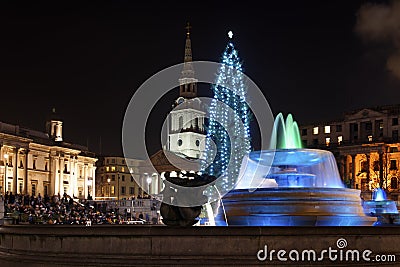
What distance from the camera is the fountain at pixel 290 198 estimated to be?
18312mm

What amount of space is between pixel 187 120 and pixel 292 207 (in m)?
119

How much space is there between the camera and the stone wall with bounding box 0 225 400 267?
39.8ft

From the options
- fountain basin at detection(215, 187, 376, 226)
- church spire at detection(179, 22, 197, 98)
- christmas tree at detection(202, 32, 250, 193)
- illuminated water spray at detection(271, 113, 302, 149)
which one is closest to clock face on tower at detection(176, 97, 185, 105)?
church spire at detection(179, 22, 197, 98)

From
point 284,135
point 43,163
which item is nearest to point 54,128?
point 43,163

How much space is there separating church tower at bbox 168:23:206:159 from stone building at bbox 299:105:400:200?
3638cm

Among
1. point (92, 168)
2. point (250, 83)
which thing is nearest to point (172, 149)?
point (92, 168)

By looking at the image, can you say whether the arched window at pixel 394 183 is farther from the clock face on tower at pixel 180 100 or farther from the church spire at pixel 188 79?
the clock face on tower at pixel 180 100

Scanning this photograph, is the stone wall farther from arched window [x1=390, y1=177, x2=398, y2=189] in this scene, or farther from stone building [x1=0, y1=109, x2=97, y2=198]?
arched window [x1=390, y1=177, x2=398, y2=189]

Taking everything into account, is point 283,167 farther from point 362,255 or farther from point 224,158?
point 224,158

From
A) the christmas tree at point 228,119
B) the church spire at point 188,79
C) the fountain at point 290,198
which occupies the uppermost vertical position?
the church spire at point 188,79

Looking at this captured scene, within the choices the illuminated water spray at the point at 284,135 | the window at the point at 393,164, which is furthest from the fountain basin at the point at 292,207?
the window at the point at 393,164

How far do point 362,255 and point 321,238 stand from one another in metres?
0.96

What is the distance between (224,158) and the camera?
184ft

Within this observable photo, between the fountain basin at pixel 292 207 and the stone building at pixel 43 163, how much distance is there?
63267 mm
